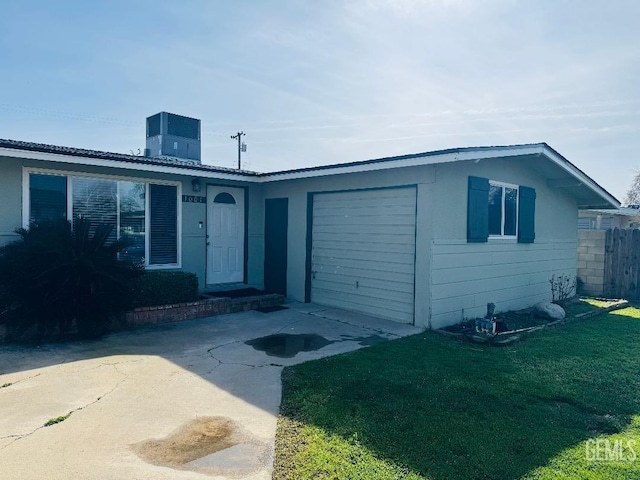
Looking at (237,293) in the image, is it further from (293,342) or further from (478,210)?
(478,210)

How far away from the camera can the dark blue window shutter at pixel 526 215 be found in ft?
30.1

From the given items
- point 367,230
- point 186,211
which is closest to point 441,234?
point 367,230

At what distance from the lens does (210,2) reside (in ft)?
25.2

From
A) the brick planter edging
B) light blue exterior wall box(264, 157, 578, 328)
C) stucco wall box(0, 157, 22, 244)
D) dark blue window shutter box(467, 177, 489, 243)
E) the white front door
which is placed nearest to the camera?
stucco wall box(0, 157, 22, 244)

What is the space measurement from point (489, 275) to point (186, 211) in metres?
6.53

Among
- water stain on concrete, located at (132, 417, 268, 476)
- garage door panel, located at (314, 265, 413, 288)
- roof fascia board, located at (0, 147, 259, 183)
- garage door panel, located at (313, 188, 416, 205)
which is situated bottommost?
water stain on concrete, located at (132, 417, 268, 476)

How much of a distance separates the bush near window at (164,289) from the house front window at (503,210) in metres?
6.06

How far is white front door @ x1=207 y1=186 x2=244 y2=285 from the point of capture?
32.1 feet

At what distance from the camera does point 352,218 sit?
28.2 feet

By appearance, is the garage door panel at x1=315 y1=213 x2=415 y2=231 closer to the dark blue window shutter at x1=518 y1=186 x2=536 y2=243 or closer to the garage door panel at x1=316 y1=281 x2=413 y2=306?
the garage door panel at x1=316 y1=281 x2=413 y2=306

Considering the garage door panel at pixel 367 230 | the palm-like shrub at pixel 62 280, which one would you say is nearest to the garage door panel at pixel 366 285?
the garage door panel at pixel 367 230

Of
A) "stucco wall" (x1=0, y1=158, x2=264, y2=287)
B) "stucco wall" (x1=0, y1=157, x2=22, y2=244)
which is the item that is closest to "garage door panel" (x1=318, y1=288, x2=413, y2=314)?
"stucco wall" (x1=0, y1=158, x2=264, y2=287)

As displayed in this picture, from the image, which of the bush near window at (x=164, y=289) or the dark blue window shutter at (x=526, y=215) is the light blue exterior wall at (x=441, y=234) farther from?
the bush near window at (x=164, y=289)

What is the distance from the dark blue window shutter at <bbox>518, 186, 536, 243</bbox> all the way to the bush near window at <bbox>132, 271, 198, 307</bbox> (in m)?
6.98
